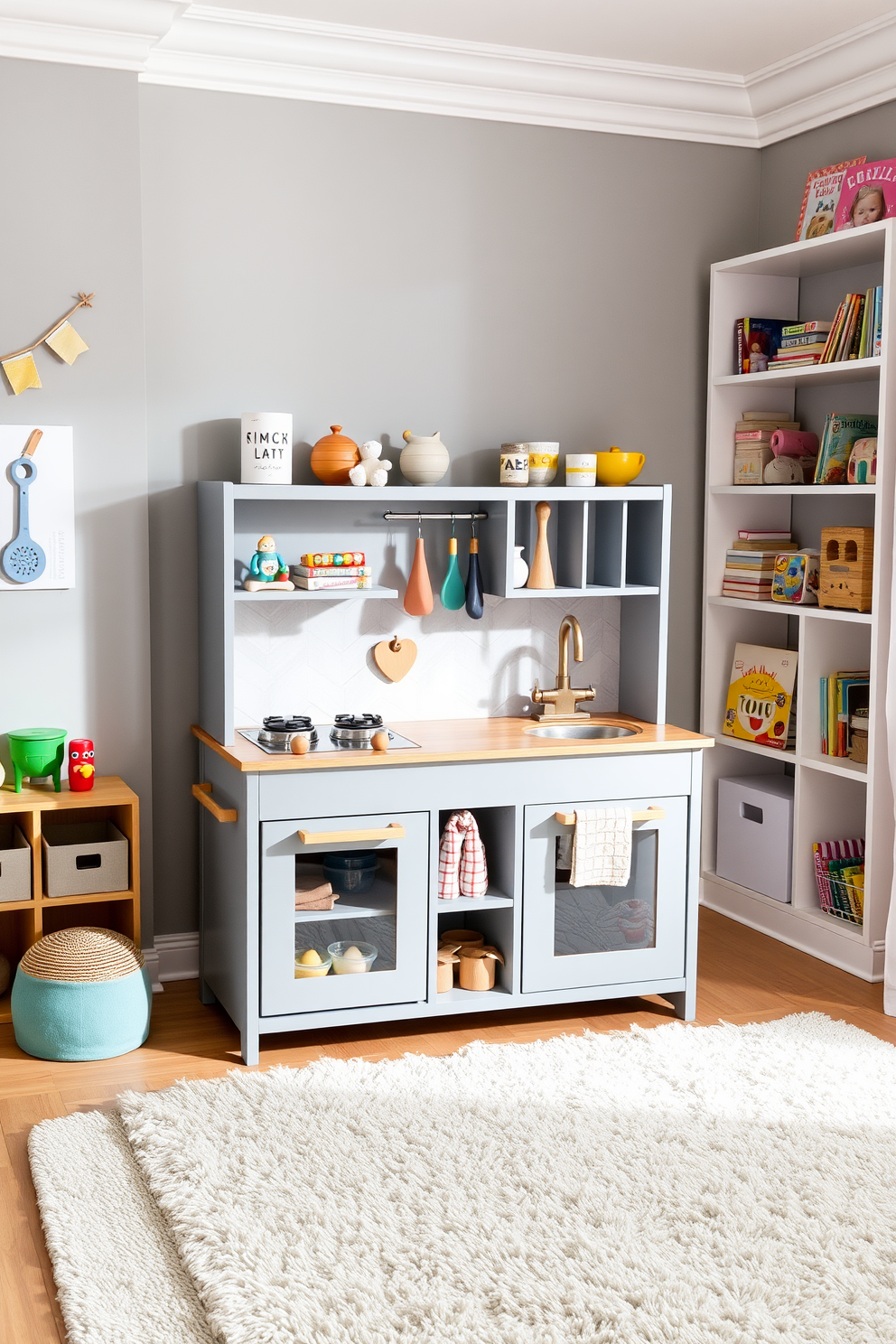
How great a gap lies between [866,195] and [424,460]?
1.43 m

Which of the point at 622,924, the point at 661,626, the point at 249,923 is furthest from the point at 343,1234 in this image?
the point at 661,626

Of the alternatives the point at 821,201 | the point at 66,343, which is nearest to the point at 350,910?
the point at 66,343

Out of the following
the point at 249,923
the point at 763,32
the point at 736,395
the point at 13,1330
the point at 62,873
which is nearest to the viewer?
the point at 13,1330

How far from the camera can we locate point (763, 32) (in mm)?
3531

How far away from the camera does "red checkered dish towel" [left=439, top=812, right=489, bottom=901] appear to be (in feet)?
10.4

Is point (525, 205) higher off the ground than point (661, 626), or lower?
higher

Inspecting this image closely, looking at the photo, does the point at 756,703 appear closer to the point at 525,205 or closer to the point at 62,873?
the point at 525,205

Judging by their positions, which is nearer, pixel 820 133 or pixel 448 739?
pixel 448 739

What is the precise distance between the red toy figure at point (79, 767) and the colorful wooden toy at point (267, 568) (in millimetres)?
592

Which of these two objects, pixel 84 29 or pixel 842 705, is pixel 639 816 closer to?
pixel 842 705

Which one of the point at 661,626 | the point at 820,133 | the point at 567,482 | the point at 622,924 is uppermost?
the point at 820,133

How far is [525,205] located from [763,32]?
2.61 ft

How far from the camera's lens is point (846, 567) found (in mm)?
3561

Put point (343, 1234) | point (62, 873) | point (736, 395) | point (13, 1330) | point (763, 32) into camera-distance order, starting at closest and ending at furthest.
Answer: point (13, 1330) < point (343, 1234) < point (62, 873) < point (763, 32) < point (736, 395)
